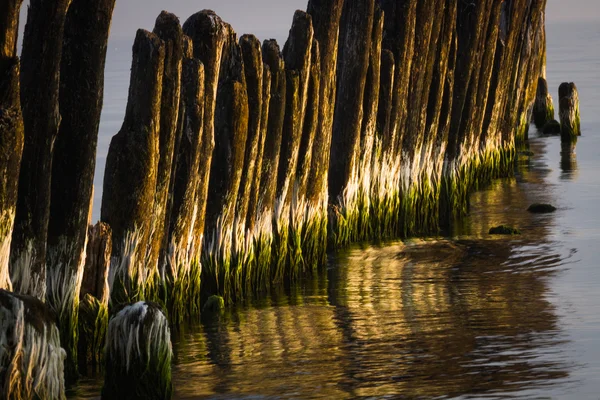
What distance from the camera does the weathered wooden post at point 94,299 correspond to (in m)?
7.02

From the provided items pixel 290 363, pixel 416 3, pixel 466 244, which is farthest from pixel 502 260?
pixel 290 363

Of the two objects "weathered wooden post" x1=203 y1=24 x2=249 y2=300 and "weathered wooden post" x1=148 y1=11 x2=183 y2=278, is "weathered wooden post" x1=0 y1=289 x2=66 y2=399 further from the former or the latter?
"weathered wooden post" x1=203 y1=24 x2=249 y2=300

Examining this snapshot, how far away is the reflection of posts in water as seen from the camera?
62.1 ft

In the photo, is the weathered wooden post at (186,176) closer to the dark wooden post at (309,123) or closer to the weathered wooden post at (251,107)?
the weathered wooden post at (251,107)

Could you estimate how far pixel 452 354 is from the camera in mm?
7457

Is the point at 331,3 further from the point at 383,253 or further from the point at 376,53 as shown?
the point at 383,253

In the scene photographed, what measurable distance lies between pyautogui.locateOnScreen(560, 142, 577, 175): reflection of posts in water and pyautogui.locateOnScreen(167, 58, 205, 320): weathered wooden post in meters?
11.3

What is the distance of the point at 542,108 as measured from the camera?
26.8m

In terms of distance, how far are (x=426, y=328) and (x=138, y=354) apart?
107 inches

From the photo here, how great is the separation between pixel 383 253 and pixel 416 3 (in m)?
2.72

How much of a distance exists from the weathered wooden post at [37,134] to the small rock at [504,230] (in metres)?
6.73

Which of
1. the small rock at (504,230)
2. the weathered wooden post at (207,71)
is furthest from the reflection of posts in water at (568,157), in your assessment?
the weathered wooden post at (207,71)

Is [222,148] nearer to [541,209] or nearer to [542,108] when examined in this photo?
[541,209]

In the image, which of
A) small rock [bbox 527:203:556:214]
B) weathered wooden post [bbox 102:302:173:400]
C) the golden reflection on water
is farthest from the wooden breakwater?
small rock [bbox 527:203:556:214]
